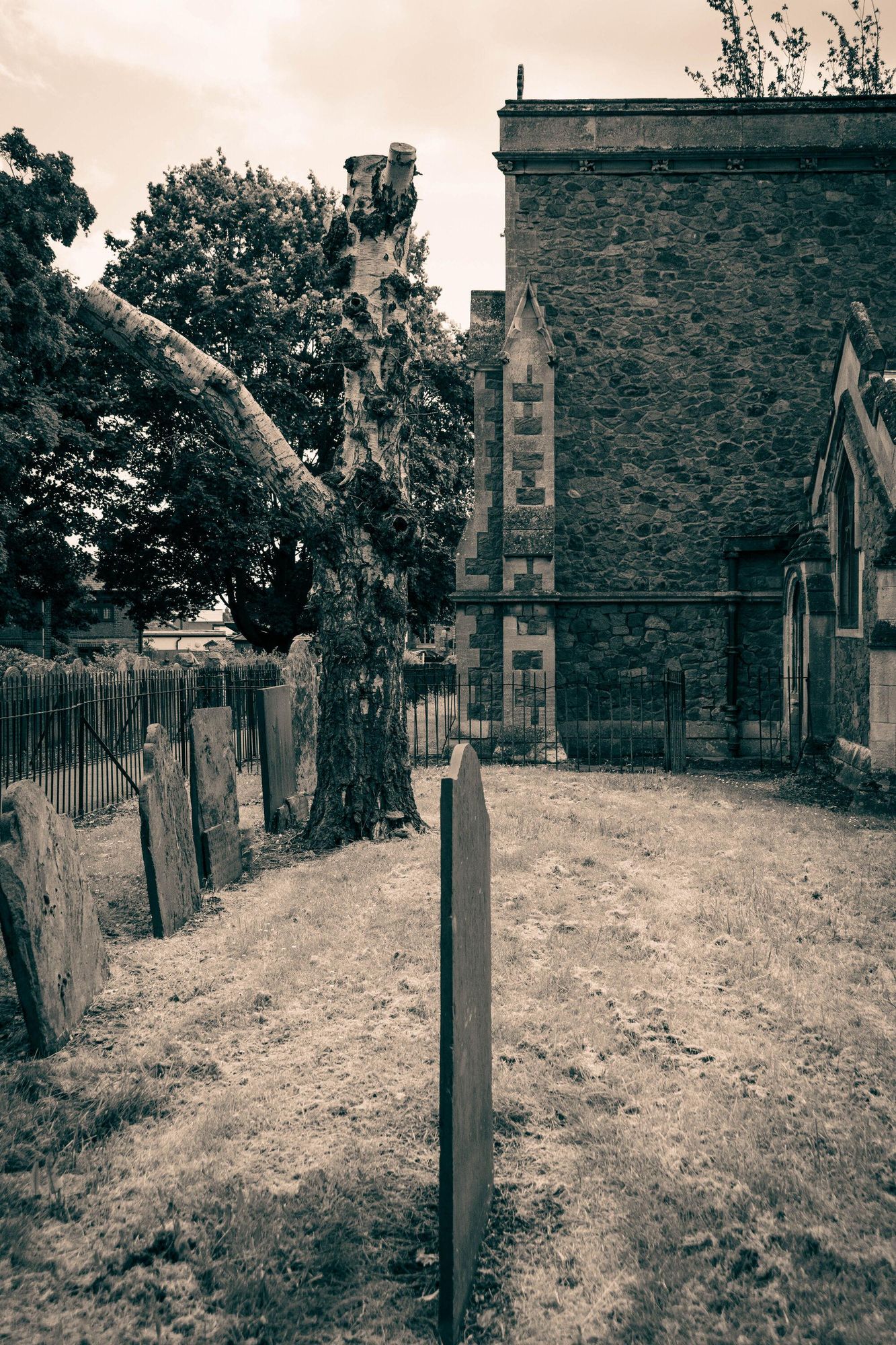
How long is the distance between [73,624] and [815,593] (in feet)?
69.3

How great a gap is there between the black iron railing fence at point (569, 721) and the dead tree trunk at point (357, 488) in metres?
4.50

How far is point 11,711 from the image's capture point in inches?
415

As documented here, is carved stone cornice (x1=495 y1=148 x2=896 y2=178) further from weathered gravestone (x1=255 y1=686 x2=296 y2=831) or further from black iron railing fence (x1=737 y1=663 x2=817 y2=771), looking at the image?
weathered gravestone (x1=255 y1=686 x2=296 y2=831)

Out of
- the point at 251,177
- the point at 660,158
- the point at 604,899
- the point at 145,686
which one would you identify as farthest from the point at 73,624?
the point at 604,899

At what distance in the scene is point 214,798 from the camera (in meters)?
6.77

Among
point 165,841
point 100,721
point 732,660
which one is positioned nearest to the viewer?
point 165,841

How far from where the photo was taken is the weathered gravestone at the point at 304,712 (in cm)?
989

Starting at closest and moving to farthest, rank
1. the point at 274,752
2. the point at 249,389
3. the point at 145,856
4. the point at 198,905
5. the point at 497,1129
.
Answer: the point at 497,1129, the point at 145,856, the point at 198,905, the point at 274,752, the point at 249,389

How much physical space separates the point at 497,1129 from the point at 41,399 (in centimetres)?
1980

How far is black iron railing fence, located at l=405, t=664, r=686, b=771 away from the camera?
12852 mm

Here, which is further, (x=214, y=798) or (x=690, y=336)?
(x=690, y=336)

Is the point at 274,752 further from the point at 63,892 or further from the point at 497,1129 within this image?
the point at 497,1129

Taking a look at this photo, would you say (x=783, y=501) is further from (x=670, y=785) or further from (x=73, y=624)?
(x=73, y=624)

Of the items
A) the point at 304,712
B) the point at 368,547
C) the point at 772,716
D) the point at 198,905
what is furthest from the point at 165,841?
the point at 772,716
